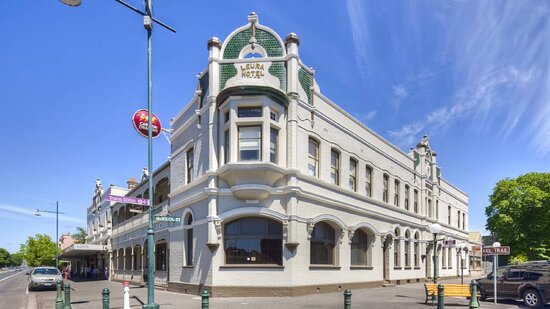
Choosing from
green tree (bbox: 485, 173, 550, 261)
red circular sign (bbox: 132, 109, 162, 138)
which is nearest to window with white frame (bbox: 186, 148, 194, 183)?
red circular sign (bbox: 132, 109, 162, 138)

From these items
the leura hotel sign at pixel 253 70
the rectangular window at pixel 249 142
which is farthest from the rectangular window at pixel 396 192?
the leura hotel sign at pixel 253 70

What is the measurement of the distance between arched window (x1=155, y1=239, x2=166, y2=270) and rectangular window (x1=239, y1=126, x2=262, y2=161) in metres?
9.65

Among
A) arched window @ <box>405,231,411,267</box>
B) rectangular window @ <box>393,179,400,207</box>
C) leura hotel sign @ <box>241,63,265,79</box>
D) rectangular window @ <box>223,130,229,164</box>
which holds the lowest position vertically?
arched window @ <box>405,231,411,267</box>

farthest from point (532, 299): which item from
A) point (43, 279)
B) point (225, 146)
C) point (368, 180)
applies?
point (43, 279)

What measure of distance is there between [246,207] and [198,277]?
13.6 ft

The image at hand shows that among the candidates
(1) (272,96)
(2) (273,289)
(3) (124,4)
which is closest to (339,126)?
(1) (272,96)

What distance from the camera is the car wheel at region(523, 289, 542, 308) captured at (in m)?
16.2

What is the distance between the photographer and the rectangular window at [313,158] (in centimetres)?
2038

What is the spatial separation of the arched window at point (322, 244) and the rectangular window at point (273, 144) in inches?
159

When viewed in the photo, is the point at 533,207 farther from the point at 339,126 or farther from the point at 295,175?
the point at 295,175

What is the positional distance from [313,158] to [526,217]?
31.6 m

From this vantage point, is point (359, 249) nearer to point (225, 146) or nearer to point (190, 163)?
point (225, 146)

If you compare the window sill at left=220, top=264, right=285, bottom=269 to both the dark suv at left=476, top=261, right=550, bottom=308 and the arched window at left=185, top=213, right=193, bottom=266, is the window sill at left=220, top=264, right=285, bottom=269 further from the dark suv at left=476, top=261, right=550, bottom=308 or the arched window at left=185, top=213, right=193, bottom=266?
the dark suv at left=476, top=261, right=550, bottom=308

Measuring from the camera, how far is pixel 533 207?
1610 inches
